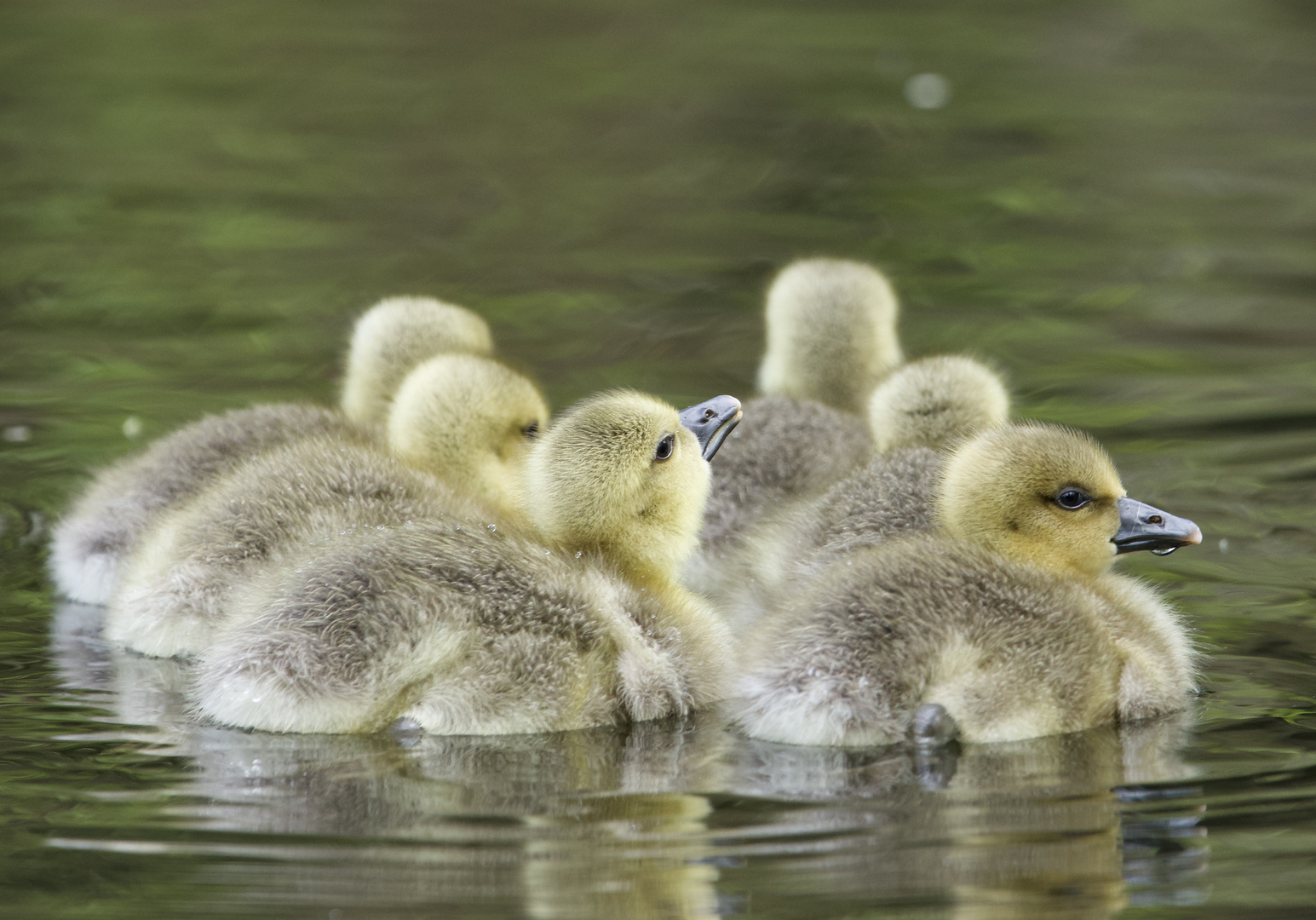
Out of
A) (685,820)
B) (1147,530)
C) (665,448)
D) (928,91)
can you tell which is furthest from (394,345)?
(928,91)

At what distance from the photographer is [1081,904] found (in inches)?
150

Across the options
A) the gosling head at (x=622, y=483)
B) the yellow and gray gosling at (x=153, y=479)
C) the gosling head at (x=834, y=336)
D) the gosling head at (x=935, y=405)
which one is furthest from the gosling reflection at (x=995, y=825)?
the gosling head at (x=834, y=336)

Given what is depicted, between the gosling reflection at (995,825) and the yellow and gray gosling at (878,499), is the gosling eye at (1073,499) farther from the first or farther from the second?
the gosling reflection at (995,825)

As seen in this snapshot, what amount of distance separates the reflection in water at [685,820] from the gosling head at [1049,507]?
1.86ft

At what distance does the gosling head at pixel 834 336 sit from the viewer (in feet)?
24.5

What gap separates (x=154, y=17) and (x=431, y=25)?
92.9 inches

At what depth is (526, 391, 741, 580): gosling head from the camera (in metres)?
5.17

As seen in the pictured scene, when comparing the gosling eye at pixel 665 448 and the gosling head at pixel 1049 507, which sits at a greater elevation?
the gosling eye at pixel 665 448

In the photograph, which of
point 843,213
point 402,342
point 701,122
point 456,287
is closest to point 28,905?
point 402,342

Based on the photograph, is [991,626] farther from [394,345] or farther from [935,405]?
[394,345]

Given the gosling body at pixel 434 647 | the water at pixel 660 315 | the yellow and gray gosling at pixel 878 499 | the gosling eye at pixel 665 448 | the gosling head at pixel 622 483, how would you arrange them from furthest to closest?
the yellow and gray gosling at pixel 878 499 < the gosling eye at pixel 665 448 < the gosling head at pixel 622 483 < the gosling body at pixel 434 647 < the water at pixel 660 315

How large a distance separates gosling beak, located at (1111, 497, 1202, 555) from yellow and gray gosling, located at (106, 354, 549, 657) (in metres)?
1.69

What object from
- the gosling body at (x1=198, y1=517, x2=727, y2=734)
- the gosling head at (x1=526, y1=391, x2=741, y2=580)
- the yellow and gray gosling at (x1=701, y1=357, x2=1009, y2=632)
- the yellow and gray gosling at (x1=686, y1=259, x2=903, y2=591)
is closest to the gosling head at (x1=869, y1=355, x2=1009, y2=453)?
the yellow and gray gosling at (x1=701, y1=357, x2=1009, y2=632)

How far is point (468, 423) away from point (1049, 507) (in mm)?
1953
